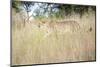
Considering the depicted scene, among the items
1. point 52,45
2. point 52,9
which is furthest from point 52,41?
point 52,9

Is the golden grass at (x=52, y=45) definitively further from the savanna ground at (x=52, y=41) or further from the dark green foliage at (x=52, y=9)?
the dark green foliage at (x=52, y=9)

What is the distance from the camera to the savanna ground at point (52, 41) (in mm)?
2080

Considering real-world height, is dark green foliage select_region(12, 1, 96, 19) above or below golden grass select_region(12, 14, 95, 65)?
above

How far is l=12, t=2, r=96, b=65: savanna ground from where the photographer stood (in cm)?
208

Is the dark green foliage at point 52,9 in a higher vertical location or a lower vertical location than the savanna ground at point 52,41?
higher

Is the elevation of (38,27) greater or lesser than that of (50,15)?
lesser

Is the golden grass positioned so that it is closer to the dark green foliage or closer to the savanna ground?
the savanna ground

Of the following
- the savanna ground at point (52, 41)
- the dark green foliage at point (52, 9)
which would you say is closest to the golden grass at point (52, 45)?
the savanna ground at point (52, 41)

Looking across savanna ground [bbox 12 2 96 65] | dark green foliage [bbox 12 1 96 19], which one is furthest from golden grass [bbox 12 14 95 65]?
dark green foliage [bbox 12 1 96 19]

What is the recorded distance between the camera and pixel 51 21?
7.29ft

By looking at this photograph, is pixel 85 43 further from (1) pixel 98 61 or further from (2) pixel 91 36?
(1) pixel 98 61

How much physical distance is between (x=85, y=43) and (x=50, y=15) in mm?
597
